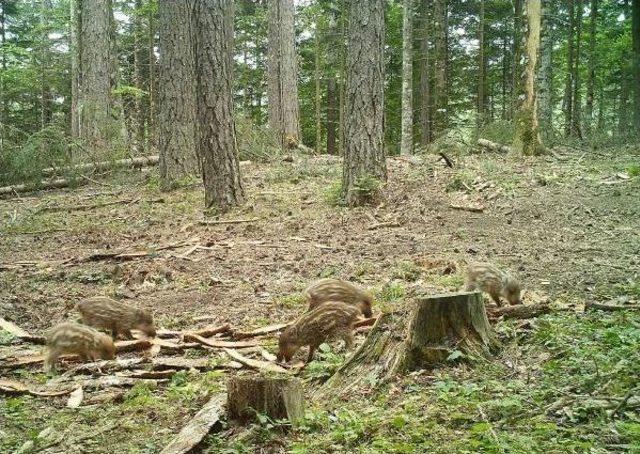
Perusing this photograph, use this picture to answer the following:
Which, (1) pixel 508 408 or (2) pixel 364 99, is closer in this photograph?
(1) pixel 508 408

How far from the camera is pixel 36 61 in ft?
114

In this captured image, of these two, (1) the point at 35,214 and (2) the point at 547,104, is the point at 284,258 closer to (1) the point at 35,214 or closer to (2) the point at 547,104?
(1) the point at 35,214

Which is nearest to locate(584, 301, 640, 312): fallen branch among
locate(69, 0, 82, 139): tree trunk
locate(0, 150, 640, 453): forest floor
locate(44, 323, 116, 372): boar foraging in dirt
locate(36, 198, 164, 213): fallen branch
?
locate(0, 150, 640, 453): forest floor

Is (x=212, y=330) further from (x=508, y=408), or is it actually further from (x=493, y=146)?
(x=493, y=146)

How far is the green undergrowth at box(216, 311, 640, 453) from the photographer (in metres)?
3.14

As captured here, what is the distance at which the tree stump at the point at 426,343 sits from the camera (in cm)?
436

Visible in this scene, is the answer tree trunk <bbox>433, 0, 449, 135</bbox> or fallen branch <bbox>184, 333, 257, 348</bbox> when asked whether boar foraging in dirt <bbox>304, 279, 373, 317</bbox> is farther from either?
tree trunk <bbox>433, 0, 449, 135</bbox>

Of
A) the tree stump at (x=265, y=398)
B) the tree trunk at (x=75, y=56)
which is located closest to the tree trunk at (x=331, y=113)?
the tree trunk at (x=75, y=56)

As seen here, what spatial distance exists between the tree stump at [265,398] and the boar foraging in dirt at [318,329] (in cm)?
144

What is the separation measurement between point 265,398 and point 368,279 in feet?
13.5

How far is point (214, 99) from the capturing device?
11703mm

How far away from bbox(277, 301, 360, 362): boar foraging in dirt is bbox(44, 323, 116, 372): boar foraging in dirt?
162cm

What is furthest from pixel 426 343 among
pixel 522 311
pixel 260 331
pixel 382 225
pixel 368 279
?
pixel 382 225

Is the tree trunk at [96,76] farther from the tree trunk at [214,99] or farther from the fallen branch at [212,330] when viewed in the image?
the fallen branch at [212,330]
